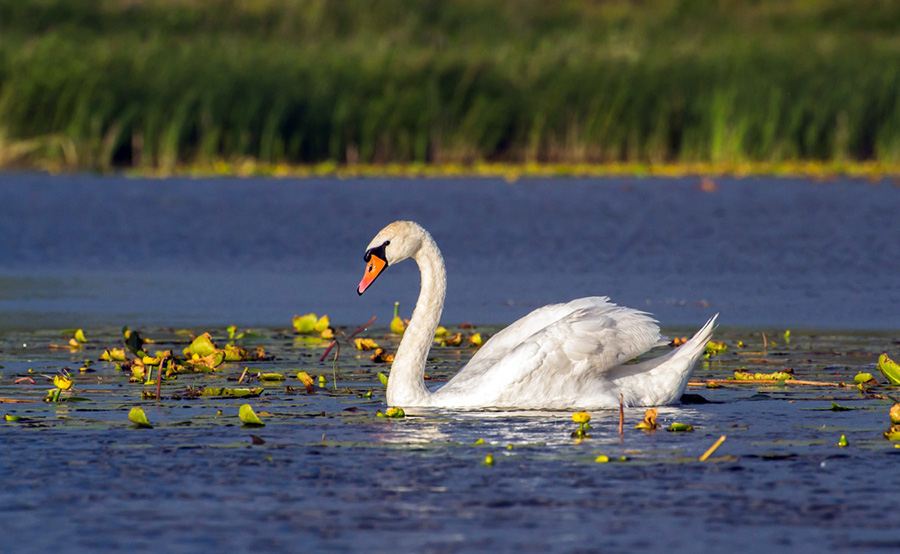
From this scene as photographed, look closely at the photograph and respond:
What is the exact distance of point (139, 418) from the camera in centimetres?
829

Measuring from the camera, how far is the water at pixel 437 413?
Result: 6.26m

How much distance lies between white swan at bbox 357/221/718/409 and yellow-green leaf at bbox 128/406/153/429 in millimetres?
1403

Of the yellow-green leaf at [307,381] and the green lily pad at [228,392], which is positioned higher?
the yellow-green leaf at [307,381]

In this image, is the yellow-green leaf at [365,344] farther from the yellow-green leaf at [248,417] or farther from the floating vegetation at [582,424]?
the floating vegetation at [582,424]

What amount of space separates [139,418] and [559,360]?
2.29 m

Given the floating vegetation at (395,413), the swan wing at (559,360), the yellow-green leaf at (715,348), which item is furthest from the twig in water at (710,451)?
the yellow-green leaf at (715,348)

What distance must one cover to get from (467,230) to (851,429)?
1238 cm

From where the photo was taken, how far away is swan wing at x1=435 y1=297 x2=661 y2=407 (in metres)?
9.01

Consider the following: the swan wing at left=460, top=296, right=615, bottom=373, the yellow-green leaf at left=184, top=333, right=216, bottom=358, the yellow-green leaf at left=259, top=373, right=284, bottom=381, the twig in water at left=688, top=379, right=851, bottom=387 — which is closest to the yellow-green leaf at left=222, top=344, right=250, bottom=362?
the yellow-green leaf at left=184, top=333, right=216, bottom=358

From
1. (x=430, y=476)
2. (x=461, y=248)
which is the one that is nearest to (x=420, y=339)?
(x=430, y=476)

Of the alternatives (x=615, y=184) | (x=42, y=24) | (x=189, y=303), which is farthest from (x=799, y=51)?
(x=189, y=303)

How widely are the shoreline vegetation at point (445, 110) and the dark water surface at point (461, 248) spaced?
4.03 ft

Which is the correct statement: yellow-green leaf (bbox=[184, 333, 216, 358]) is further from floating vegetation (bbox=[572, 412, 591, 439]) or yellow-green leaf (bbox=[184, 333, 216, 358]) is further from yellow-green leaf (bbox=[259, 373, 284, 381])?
floating vegetation (bbox=[572, 412, 591, 439])

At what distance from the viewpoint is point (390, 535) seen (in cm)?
606
